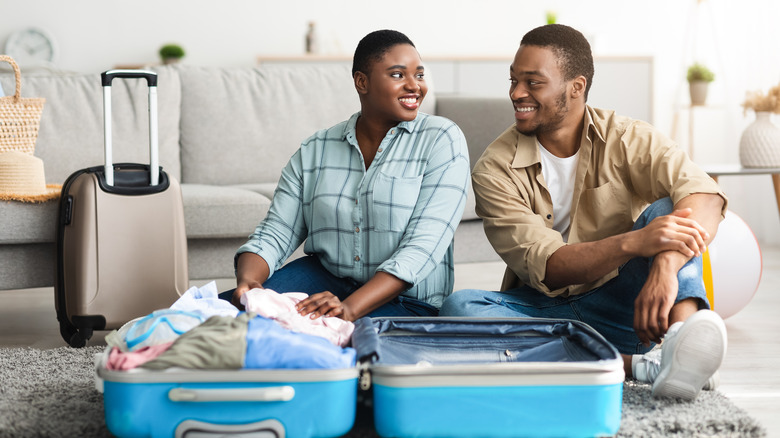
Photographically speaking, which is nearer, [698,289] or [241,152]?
[698,289]

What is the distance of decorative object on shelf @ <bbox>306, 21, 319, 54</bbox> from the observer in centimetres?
486

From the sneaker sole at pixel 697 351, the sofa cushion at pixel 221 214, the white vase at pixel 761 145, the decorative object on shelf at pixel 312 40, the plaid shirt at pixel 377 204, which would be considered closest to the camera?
the sneaker sole at pixel 697 351

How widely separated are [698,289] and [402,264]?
23.0 inches

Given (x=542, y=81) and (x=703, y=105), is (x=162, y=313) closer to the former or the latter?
(x=542, y=81)

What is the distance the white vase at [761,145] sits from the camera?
125 inches

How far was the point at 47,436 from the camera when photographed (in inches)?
54.2

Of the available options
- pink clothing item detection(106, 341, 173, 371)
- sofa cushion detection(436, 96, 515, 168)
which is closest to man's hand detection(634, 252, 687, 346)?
pink clothing item detection(106, 341, 173, 371)

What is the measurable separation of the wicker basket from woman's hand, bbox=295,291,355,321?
1158 mm

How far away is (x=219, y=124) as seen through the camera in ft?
9.80

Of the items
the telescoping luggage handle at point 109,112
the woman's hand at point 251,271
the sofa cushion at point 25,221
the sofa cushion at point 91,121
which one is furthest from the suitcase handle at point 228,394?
the sofa cushion at point 91,121

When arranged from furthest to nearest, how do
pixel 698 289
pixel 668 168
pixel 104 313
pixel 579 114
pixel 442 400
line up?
pixel 104 313
pixel 579 114
pixel 668 168
pixel 698 289
pixel 442 400

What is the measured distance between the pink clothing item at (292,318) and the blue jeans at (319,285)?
0.79ft

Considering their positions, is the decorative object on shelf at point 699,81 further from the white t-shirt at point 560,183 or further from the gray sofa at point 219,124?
the white t-shirt at point 560,183

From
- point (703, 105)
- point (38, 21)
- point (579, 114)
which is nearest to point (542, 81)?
point (579, 114)
